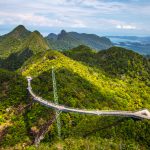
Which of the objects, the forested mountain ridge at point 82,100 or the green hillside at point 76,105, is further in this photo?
the forested mountain ridge at point 82,100

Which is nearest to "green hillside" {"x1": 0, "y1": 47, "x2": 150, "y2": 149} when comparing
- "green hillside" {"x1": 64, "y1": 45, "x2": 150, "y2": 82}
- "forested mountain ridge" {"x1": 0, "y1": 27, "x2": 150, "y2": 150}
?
"forested mountain ridge" {"x1": 0, "y1": 27, "x2": 150, "y2": 150}

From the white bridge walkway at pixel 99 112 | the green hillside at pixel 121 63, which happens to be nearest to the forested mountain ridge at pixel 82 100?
the green hillside at pixel 121 63

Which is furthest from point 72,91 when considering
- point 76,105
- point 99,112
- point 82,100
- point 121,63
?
point 121,63

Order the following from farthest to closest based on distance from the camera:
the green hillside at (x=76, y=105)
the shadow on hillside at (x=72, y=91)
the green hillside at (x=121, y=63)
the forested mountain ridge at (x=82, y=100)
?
the green hillside at (x=121, y=63)
the shadow on hillside at (x=72, y=91)
the forested mountain ridge at (x=82, y=100)
the green hillside at (x=76, y=105)

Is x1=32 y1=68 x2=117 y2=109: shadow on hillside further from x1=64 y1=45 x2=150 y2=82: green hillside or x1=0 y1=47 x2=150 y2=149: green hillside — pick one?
x1=64 y1=45 x2=150 y2=82: green hillside

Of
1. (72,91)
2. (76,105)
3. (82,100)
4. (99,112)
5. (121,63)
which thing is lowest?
(99,112)

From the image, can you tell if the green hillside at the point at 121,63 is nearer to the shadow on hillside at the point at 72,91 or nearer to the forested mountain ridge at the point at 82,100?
the forested mountain ridge at the point at 82,100

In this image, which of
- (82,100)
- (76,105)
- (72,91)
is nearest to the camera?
(76,105)

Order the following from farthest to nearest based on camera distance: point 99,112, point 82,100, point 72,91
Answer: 1. point 72,91
2. point 82,100
3. point 99,112

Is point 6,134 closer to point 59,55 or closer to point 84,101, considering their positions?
point 84,101

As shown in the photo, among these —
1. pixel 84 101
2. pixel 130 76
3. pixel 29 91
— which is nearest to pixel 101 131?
pixel 84 101

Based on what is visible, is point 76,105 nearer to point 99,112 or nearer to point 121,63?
point 99,112
